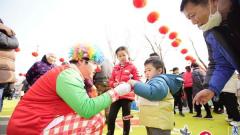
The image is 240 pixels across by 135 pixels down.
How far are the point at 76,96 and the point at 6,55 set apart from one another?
1529mm

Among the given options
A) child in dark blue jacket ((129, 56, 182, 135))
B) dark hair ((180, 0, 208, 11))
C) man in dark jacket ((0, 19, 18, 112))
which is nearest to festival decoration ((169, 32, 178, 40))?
child in dark blue jacket ((129, 56, 182, 135))

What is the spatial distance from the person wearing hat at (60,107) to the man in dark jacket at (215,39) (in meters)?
0.73

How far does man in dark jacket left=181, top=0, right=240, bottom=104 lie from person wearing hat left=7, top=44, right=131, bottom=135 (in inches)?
28.6

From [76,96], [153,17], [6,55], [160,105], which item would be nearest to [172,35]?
[153,17]

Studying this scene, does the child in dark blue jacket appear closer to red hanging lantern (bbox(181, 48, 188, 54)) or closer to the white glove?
the white glove

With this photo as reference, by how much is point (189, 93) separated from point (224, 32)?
8164 millimetres

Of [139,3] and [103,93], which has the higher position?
[139,3]

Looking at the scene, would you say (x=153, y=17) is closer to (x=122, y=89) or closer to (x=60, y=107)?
(x=122, y=89)

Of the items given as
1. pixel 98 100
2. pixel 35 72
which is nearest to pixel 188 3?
pixel 98 100

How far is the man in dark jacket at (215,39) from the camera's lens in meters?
1.95

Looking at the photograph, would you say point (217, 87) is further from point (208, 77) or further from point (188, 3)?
point (188, 3)

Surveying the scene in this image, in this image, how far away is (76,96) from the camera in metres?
2.24

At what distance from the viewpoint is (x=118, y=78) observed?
502 centimetres

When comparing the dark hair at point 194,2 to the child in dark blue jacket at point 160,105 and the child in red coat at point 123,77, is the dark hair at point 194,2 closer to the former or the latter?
the child in dark blue jacket at point 160,105
